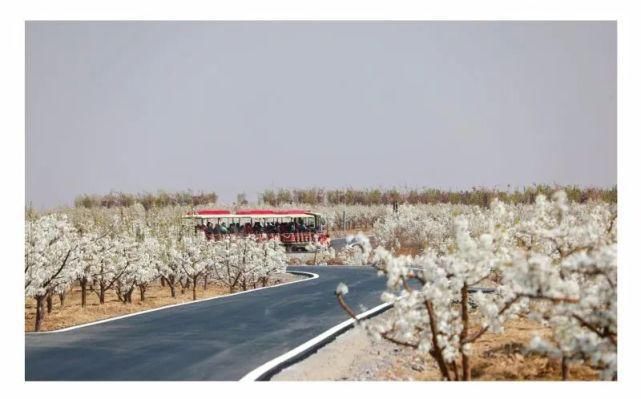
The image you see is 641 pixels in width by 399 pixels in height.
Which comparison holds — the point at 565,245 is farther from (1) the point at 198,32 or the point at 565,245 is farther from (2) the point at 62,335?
(2) the point at 62,335

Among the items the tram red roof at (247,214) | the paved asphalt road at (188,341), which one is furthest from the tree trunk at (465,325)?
the tram red roof at (247,214)

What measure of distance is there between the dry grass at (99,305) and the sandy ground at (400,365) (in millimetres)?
6644

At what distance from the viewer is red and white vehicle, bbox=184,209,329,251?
34.9 meters

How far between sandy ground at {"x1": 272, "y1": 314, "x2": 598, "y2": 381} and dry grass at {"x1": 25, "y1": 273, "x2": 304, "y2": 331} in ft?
21.8

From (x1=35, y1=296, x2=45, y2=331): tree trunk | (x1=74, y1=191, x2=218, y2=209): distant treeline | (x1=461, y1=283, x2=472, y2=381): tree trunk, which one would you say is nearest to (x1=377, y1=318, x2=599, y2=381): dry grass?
(x1=461, y1=283, x2=472, y2=381): tree trunk

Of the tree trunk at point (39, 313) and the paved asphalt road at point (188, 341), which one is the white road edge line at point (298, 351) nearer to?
the paved asphalt road at point (188, 341)

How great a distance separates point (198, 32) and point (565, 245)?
714 centimetres

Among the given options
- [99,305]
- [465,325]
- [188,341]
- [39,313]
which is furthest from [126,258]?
[465,325]

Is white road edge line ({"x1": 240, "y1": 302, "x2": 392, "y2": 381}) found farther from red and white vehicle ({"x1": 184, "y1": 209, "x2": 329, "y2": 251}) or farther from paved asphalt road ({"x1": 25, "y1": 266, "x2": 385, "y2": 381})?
red and white vehicle ({"x1": 184, "y1": 209, "x2": 329, "y2": 251})

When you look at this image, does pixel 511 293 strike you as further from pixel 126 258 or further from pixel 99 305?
pixel 99 305

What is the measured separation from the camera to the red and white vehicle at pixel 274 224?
34.9 meters

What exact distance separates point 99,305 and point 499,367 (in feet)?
39.7

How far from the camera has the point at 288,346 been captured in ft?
35.2
